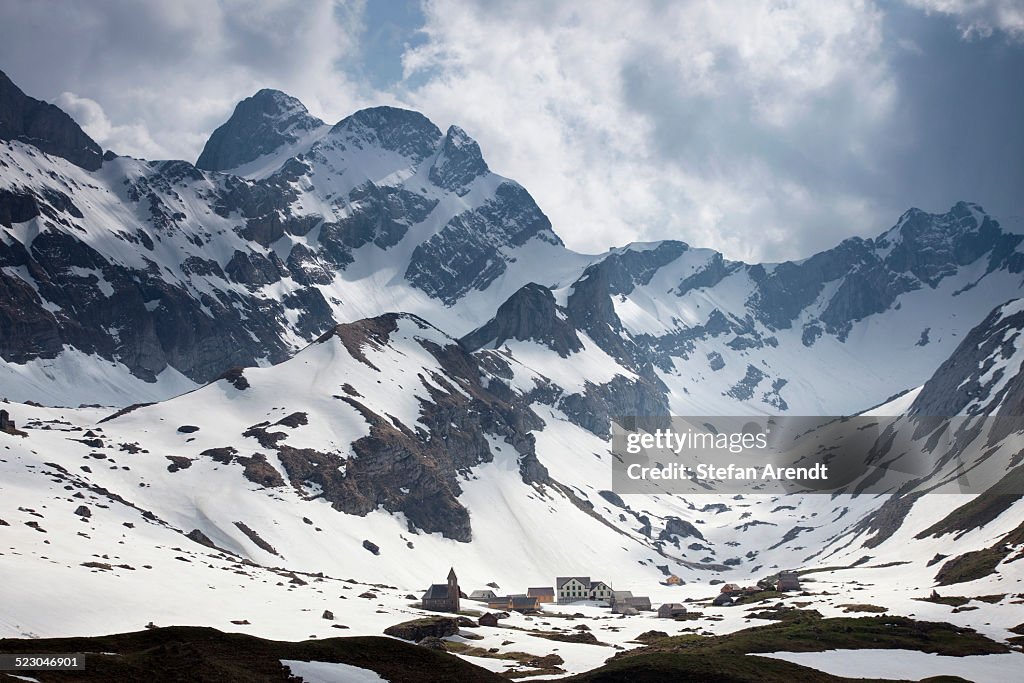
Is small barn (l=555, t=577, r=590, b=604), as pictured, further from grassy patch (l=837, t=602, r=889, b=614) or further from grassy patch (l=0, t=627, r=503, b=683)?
grassy patch (l=0, t=627, r=503, b=683)

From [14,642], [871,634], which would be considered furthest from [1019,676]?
[14,642]

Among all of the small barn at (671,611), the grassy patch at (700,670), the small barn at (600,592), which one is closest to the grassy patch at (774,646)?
the grassy patch at (700,670)

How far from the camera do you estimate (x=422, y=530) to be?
7741 inches

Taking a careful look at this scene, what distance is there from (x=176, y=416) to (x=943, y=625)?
151 metres

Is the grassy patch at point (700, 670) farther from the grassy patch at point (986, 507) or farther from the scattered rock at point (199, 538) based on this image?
the grassy patch at point (986, 507)

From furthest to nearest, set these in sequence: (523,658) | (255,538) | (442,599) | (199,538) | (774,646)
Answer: (255,538) < (199,538) < (442,599) < (774,646) < (523,658)

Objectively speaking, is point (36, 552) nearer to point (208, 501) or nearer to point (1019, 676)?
point (208, 501)

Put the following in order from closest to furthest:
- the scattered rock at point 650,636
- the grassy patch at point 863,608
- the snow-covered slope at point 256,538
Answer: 1. the snow-covered slope at point 256,538
2. the scattered rock at point 650,636
3. the grassy patch at point 863,608

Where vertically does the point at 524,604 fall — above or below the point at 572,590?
below

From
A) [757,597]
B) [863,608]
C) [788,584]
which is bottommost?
[863,608]

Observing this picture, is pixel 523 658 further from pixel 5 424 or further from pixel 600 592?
pixel 5 424

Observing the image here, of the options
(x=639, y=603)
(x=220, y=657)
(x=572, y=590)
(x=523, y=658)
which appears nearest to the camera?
(x=220, y=657)

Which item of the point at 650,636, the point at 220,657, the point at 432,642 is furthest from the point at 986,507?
the point at 220,657

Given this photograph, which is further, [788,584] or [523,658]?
[788,584]
